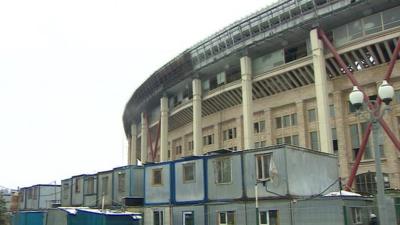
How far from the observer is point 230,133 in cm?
6328

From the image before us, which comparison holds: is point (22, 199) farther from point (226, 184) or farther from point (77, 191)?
point (226, 184)

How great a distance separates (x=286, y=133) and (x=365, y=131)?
1003cm

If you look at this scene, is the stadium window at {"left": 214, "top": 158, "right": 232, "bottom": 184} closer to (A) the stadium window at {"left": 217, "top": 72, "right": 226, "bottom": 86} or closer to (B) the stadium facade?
(B) the stadium facade

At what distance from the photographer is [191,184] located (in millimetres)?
29172

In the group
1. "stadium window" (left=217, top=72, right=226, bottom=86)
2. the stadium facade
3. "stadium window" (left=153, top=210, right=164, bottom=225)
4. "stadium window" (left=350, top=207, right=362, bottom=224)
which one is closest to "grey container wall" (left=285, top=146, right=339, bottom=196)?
"stadium window" (left=350, top=207, right=362, bottom=224)

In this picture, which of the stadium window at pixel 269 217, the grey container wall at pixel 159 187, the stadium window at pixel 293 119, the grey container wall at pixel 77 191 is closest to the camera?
the stadium window at pixel 269 217

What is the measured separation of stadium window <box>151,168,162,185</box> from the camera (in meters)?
31.7

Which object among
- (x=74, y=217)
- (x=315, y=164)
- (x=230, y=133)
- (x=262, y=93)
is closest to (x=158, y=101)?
(x=230, y=133)

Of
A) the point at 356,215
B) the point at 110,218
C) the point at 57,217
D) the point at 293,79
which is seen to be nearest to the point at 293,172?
the point at 356,215

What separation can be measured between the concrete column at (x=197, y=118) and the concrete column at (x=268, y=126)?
9298 mm

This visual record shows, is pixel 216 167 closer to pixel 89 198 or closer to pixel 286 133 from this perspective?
pixel 89 198

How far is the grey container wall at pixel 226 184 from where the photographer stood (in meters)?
26.4

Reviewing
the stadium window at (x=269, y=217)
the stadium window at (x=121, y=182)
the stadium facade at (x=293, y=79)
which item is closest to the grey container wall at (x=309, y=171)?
the stadium window at (x=269, y=217)

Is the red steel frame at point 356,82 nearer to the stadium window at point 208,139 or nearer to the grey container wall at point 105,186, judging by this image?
the grey container wall at point 105,186
